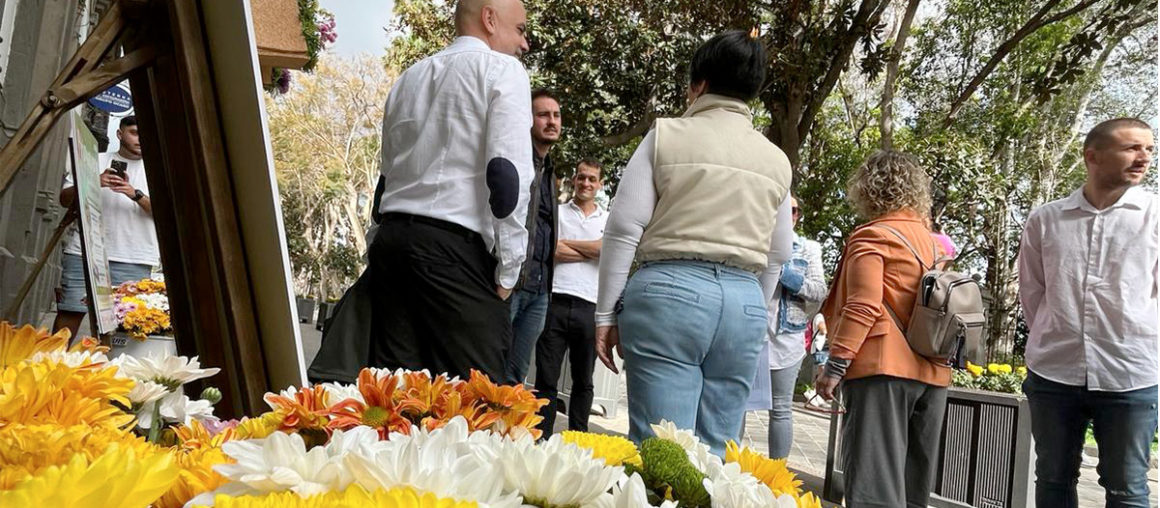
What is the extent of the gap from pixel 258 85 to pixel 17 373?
744 mm

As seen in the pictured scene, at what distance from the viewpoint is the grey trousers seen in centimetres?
353

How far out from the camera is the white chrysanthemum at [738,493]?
60cm

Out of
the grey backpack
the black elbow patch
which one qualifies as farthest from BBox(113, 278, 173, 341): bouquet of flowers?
the grey backpack

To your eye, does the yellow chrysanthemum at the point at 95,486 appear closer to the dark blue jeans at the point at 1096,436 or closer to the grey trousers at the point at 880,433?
the grey trousers at the point at 880,433

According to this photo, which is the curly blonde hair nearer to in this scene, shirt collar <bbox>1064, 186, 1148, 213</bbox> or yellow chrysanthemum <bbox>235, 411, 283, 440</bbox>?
shirt collar <bbox>1064, 186, 1148, 213</bbox>

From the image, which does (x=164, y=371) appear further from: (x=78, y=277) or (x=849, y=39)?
(x=849, y=39)

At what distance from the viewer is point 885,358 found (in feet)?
11.5

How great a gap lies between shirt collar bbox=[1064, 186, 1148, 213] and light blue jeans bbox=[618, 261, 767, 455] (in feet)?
5.94

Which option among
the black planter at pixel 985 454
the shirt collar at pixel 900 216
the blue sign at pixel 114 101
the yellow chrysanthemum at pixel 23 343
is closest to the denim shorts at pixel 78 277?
the blue sign at pixel 114 101

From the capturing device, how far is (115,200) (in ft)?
16.0

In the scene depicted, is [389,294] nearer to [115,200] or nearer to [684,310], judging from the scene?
[684,310]

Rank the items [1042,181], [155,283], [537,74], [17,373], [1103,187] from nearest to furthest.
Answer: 1. [17,373]
2. [1103,187]
3. [155,283]
4. [537,74]
5. [1042,181]

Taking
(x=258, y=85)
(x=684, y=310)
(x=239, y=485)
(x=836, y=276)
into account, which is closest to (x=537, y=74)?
(x=836, y=276)

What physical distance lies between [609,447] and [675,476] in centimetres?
11
